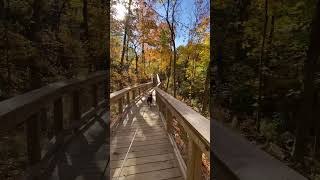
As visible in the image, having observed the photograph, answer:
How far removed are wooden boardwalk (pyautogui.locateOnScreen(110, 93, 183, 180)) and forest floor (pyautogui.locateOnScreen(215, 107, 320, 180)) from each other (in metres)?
2.41

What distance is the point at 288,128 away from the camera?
10.2 metres

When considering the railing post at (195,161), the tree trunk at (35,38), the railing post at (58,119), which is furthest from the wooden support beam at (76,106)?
the tree trunk at (35,38)

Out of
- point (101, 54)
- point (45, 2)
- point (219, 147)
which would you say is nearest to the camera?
point (219, 147)

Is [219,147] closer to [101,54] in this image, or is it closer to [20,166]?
[20,166]

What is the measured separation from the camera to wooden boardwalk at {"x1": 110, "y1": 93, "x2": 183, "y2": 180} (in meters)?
3.49

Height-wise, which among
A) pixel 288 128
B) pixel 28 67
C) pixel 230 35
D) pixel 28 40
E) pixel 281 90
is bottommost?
pixel 288 128

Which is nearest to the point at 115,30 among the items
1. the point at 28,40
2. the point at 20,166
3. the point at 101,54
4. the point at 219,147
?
the point at 101,54

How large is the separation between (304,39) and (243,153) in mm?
8829

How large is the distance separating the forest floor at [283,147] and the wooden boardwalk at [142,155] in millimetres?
2414

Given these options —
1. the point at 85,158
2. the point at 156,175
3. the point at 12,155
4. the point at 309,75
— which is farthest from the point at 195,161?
the point at 309,75

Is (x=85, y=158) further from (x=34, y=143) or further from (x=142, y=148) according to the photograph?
(x=142, y=148)

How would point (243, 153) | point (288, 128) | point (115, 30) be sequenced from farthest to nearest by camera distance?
point (115, 30) < point (288, 128) < point (243, 153)

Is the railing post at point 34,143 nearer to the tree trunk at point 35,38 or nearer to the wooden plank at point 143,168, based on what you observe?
the wooden plank at point 143,168

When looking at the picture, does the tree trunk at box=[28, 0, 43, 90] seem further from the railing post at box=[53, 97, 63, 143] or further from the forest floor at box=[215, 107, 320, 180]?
the forest floor at box=[215, 107, 320, 180]
